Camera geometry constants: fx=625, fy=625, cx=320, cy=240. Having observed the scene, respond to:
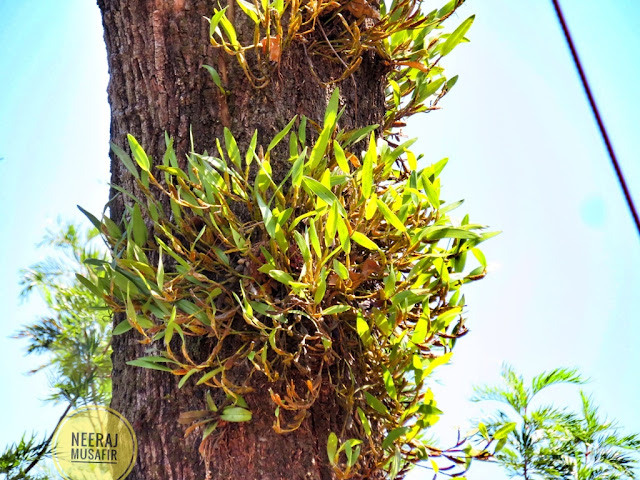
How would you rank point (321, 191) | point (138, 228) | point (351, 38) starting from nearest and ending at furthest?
point (321, 191) < point (138, 228) < point (351, 38)

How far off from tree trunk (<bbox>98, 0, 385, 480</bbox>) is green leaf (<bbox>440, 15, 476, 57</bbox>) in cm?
9

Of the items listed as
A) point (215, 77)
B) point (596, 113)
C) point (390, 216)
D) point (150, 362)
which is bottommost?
point (150, 362)

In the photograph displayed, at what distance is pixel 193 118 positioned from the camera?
2.47 feet

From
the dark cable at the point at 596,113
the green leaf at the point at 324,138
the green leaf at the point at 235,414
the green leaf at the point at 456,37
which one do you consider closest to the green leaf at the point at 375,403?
the green leaf at the point at 235,414

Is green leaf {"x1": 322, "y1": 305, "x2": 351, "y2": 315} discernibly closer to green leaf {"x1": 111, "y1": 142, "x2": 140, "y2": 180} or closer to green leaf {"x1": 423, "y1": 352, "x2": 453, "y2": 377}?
green leaf {"x1": 423, "y1": 352, "x2": 453, "y2": 377}

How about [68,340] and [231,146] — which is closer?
[231,146]

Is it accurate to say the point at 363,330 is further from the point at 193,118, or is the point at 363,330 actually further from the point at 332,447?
the point at 193,118

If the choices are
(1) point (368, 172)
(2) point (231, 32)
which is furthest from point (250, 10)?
(1) point (368, 172)

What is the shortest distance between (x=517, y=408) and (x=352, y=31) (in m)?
0.96

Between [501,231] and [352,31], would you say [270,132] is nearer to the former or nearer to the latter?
[352,31]

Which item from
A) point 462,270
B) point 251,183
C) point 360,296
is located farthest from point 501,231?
point 251,183

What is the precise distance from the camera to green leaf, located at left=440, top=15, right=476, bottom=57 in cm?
82

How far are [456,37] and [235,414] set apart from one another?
1.85 ft

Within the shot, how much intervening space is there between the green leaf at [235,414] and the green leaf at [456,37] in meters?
Answer: 0.54
